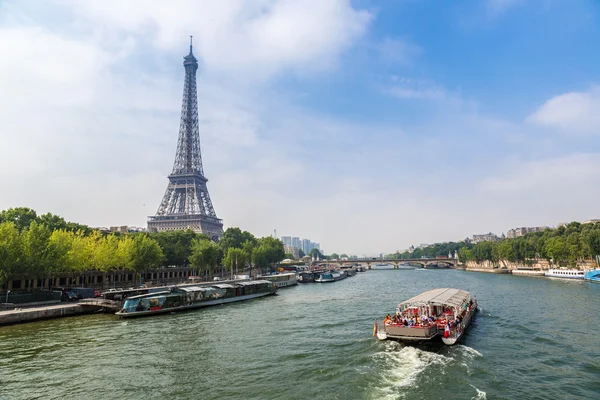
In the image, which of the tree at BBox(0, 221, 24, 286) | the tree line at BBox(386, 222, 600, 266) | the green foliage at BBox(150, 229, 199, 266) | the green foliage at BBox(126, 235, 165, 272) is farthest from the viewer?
the green foliage at BBox(150, 229, 199, 266)

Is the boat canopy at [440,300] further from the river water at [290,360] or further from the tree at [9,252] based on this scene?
the tree at [9,252]

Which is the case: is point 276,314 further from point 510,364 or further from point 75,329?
point 510,364

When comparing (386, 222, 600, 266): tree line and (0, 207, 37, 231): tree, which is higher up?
(0, 207, 37, 231): tree

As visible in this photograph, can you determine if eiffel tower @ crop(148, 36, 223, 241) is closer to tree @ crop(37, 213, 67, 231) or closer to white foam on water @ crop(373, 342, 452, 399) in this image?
tree @ crop(37, 213, 67, 231)

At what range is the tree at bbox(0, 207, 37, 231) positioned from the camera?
83.8 meters

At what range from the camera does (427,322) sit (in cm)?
3206

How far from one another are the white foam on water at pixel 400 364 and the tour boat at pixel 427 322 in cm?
105

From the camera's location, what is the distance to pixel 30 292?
170 ft

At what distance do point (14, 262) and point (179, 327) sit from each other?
87.4ft

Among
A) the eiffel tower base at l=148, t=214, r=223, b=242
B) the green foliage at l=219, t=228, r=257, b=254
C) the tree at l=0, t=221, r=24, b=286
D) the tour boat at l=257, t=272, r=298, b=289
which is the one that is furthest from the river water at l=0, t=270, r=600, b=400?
the eiffel tower base at l=148, t=214, r=223, b=242

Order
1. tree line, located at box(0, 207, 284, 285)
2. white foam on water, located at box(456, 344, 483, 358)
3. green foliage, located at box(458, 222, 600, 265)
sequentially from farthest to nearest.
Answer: green foliage, located at box(458, 222, 600, 265)
tree line, located at box(0, 207, 284, 285)
white foam on water, located at box(456, 344, 483, 358)

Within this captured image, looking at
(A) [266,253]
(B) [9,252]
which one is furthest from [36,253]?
(A) [266,253]

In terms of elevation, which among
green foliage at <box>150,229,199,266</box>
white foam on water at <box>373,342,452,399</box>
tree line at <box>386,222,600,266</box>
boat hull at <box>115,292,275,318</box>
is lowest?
white foam on water at <box>373,342,452,399</box>

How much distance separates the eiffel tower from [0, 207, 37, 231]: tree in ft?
263
